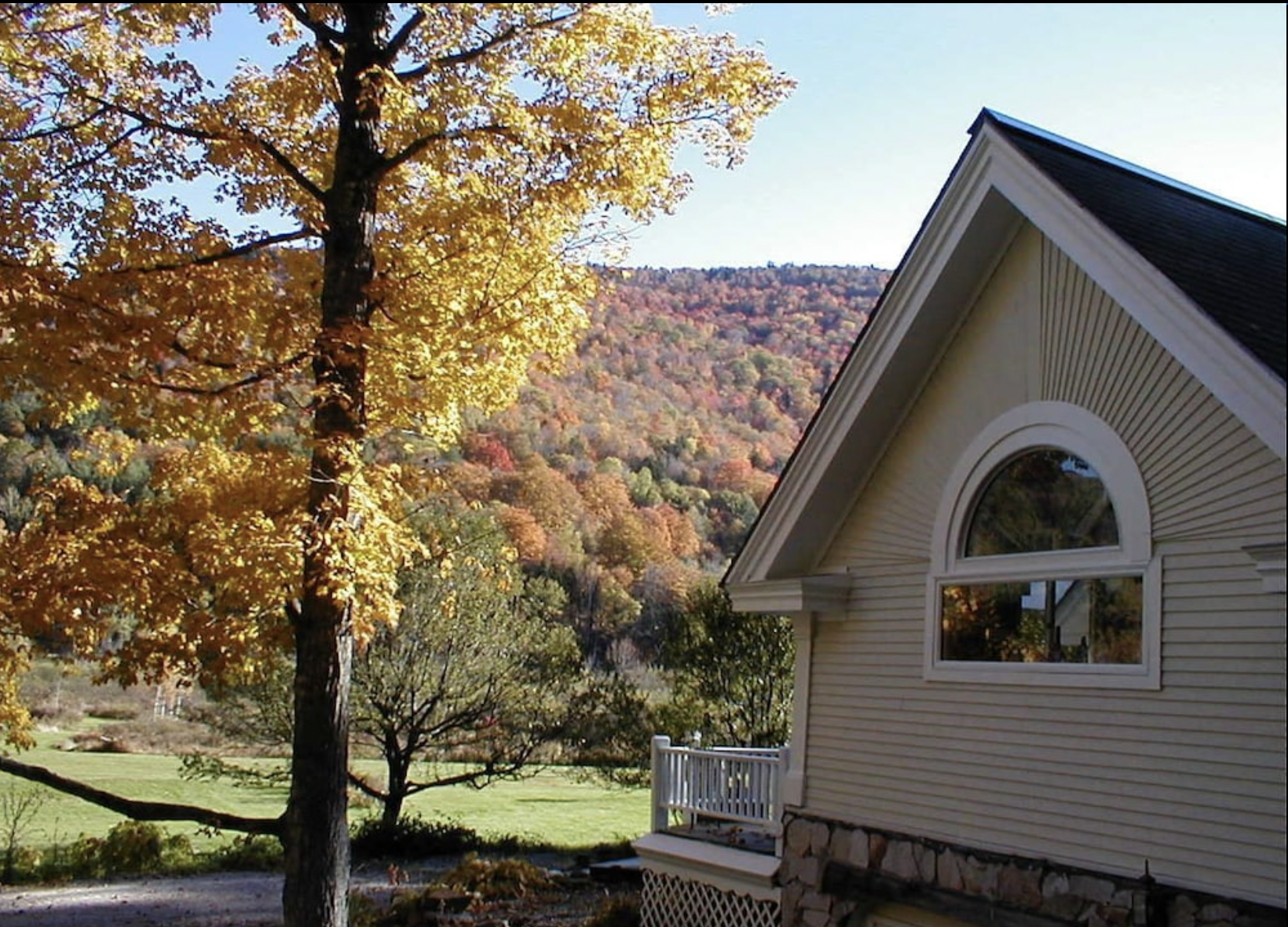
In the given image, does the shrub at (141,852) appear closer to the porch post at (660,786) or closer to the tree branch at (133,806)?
the porch post at (660,786)

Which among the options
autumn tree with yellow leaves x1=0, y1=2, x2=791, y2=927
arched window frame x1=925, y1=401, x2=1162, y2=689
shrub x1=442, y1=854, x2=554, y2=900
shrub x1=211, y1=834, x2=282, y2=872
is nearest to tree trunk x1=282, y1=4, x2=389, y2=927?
autumn tree with yellow leaves x1=0, y1=2, x2=791, y2=927

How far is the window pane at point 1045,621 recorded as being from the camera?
662 cm

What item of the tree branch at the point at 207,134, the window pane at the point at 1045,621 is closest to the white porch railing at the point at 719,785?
the window pane at the point at 1045,621

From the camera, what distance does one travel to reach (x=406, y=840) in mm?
19625

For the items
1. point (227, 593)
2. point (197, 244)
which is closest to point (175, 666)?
point (227, 593)

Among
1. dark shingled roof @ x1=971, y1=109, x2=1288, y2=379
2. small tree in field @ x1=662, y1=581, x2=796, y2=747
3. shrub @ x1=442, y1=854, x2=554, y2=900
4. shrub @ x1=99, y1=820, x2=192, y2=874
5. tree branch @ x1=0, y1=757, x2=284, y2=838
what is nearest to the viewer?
dark shingled roof @ x1=971, y1=109, x2=1288, y2=379

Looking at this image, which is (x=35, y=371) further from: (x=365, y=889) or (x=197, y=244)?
(x=365, y=889)

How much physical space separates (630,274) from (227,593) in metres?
4.18

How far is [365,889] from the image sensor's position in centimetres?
1620

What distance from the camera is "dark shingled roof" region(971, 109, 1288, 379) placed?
593cm

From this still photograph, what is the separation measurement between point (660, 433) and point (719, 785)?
117 ft

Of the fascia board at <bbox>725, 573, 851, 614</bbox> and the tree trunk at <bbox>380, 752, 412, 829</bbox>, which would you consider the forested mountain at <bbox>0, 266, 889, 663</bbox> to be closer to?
the tree trunk at <bbox>380, 752, 412, 829</bbox>

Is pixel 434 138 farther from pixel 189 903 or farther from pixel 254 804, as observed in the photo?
pixel 254 804

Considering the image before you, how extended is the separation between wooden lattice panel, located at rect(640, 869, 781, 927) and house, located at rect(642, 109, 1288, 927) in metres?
0.91
